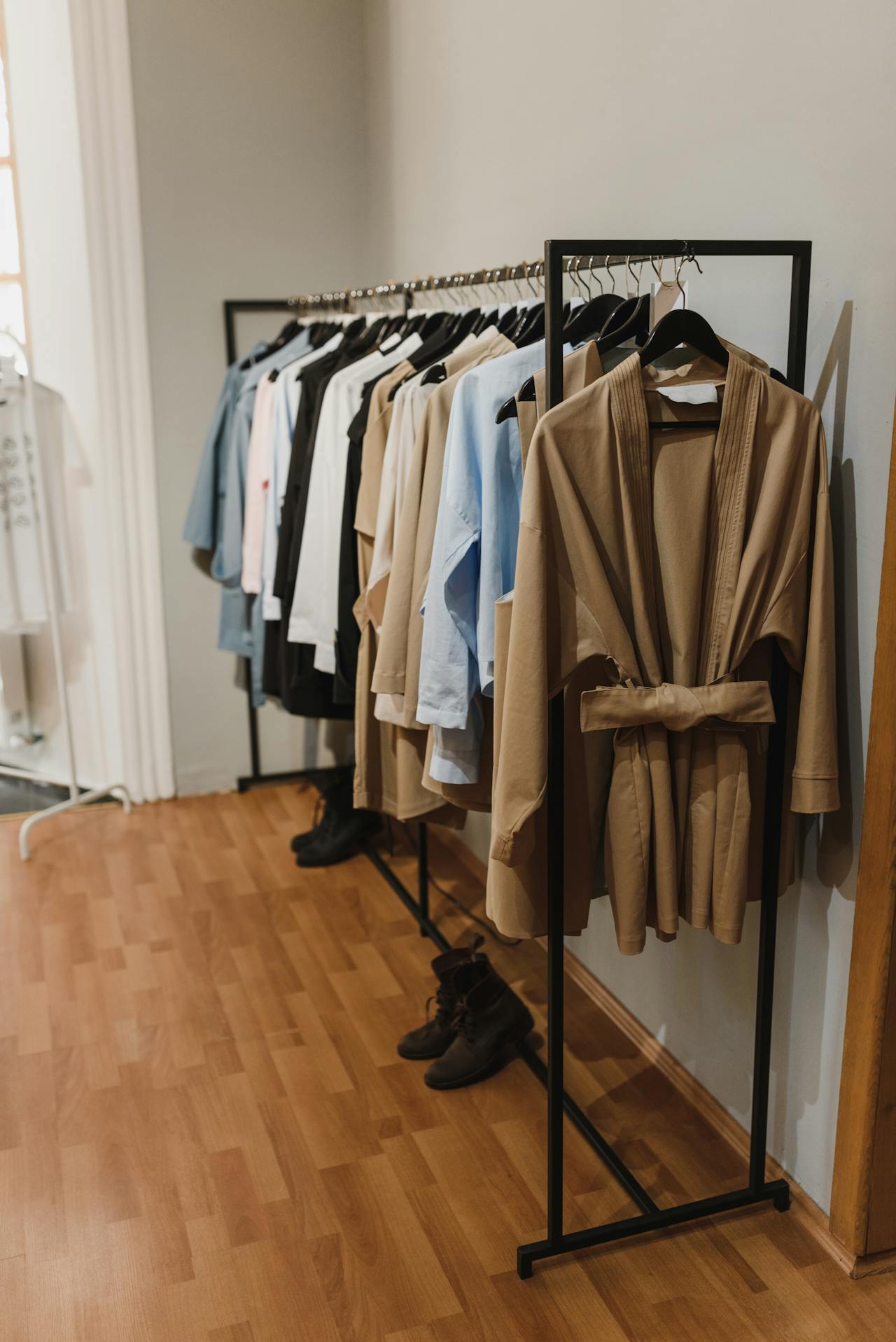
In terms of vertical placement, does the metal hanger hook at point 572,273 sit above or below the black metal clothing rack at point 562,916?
above

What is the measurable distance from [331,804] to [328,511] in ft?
3.41

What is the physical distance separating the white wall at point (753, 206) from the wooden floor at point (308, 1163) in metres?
0.19

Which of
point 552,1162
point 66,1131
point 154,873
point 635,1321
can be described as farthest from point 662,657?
point 154,873

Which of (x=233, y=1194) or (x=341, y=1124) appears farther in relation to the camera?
(x=341, y=1124)

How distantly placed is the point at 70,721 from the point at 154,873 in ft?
2.09

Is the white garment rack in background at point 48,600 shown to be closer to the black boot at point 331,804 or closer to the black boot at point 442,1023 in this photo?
the black boot at point 331,804

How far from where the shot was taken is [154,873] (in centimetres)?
334

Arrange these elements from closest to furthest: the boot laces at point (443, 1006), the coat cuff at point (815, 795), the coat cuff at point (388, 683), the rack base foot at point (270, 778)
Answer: the coat cuff at point (815, 795)
the coat cuff at point (388, 683)
the boot laces at point (443, 1006)
the rack base foot at point (270, 778)

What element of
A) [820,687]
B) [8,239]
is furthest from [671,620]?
[8,239]

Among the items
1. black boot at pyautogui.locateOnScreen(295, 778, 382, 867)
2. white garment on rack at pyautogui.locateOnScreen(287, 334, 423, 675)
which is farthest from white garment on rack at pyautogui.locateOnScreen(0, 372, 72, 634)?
white garment on rack at pyautogui.locateOnScreen(287, 334, 423, 675)

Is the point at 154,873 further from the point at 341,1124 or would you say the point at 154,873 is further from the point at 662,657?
the point at 662,657

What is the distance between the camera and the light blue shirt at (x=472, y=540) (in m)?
1.83

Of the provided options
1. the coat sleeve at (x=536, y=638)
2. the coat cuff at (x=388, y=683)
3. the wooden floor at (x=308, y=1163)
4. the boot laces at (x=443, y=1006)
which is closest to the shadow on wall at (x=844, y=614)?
the coat sleeve at (x=536, y=638)

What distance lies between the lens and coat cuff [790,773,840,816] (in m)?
1.65
